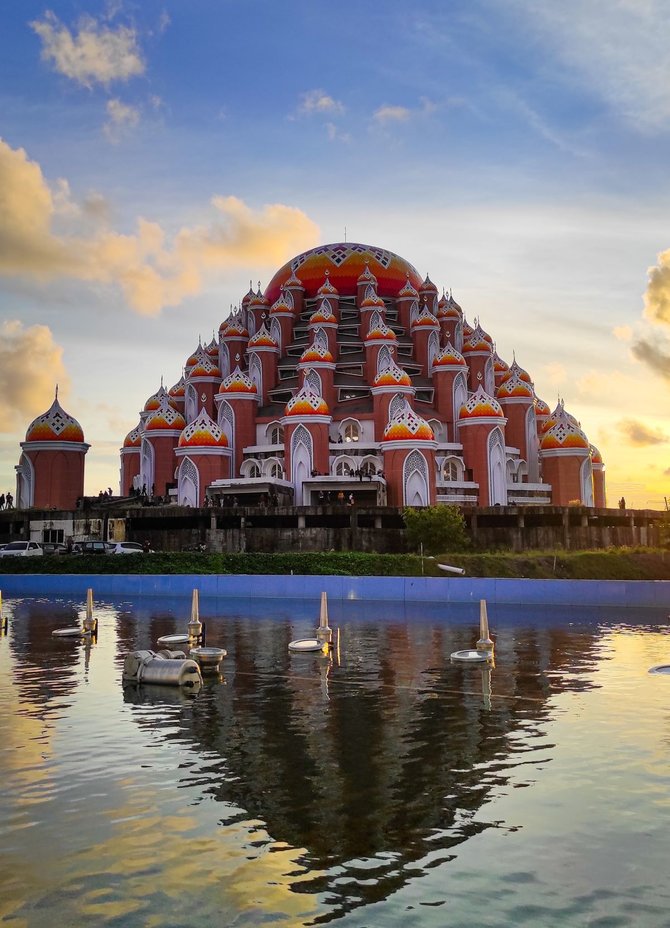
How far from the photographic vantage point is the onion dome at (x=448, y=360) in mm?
65475

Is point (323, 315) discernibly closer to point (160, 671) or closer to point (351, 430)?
point (351, 430)

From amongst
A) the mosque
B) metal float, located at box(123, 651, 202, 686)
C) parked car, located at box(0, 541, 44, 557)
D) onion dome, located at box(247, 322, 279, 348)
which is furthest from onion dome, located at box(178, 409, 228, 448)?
metal float, located at box(123, 651, 202, 686)

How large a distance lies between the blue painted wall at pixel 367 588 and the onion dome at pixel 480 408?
79.0ft

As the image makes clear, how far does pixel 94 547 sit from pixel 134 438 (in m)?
26.3

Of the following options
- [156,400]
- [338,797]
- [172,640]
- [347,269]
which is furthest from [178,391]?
[338,797]

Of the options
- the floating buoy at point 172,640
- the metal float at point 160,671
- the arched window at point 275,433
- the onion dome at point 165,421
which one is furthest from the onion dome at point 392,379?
the metal float at point 160,671

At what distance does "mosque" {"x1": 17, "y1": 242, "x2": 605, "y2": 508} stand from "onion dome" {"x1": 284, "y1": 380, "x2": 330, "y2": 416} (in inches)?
4.2

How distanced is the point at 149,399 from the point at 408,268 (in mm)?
26308

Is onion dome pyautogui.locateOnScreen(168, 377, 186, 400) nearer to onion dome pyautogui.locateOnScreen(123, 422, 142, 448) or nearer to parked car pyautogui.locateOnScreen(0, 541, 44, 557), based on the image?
onion dome pyautogui.locateOnScreen(123, 422, 142, 448)

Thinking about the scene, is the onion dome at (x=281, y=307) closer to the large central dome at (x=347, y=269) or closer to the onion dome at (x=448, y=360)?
the large central dome at (x=347, y=269)

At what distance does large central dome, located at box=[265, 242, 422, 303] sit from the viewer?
7456cm

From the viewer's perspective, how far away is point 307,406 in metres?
57.9

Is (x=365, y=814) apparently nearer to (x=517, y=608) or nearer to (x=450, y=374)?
(x=517, y=608)

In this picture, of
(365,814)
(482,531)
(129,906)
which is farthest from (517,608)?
(129,906)
